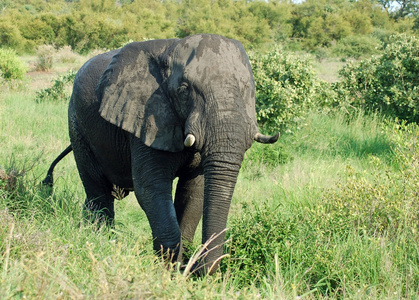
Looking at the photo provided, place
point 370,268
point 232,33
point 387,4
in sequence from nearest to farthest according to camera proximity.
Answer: point 370,268, point 232,33, point 387,4

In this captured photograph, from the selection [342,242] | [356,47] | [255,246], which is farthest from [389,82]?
[356,47]

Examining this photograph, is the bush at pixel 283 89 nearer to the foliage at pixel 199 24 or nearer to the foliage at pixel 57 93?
the foliage at pixel 57 93

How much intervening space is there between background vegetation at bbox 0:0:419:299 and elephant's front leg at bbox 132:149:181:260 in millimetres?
176

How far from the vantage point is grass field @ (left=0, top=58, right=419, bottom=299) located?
102 inches

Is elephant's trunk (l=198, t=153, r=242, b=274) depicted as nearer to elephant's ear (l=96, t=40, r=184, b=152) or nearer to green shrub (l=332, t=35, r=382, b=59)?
elephant's ear (l=96, t=40, r=184, b=152)

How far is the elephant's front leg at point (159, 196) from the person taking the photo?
3832mm

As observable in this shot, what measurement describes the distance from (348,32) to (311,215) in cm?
3786

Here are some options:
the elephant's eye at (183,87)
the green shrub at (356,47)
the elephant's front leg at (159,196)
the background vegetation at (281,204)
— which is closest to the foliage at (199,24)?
the green shrub at (356,47)

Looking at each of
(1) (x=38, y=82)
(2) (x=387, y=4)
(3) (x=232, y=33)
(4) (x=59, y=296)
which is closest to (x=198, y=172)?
(4) (x=59, y=296)

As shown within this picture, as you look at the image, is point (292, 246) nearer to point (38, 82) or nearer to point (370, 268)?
point (370, 268)

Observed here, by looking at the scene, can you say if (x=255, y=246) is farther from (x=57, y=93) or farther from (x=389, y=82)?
(x=57, y=93)

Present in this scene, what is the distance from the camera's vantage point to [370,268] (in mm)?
3980

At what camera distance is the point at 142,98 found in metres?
3.99

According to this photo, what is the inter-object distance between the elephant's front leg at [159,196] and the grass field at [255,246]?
0.58ft
